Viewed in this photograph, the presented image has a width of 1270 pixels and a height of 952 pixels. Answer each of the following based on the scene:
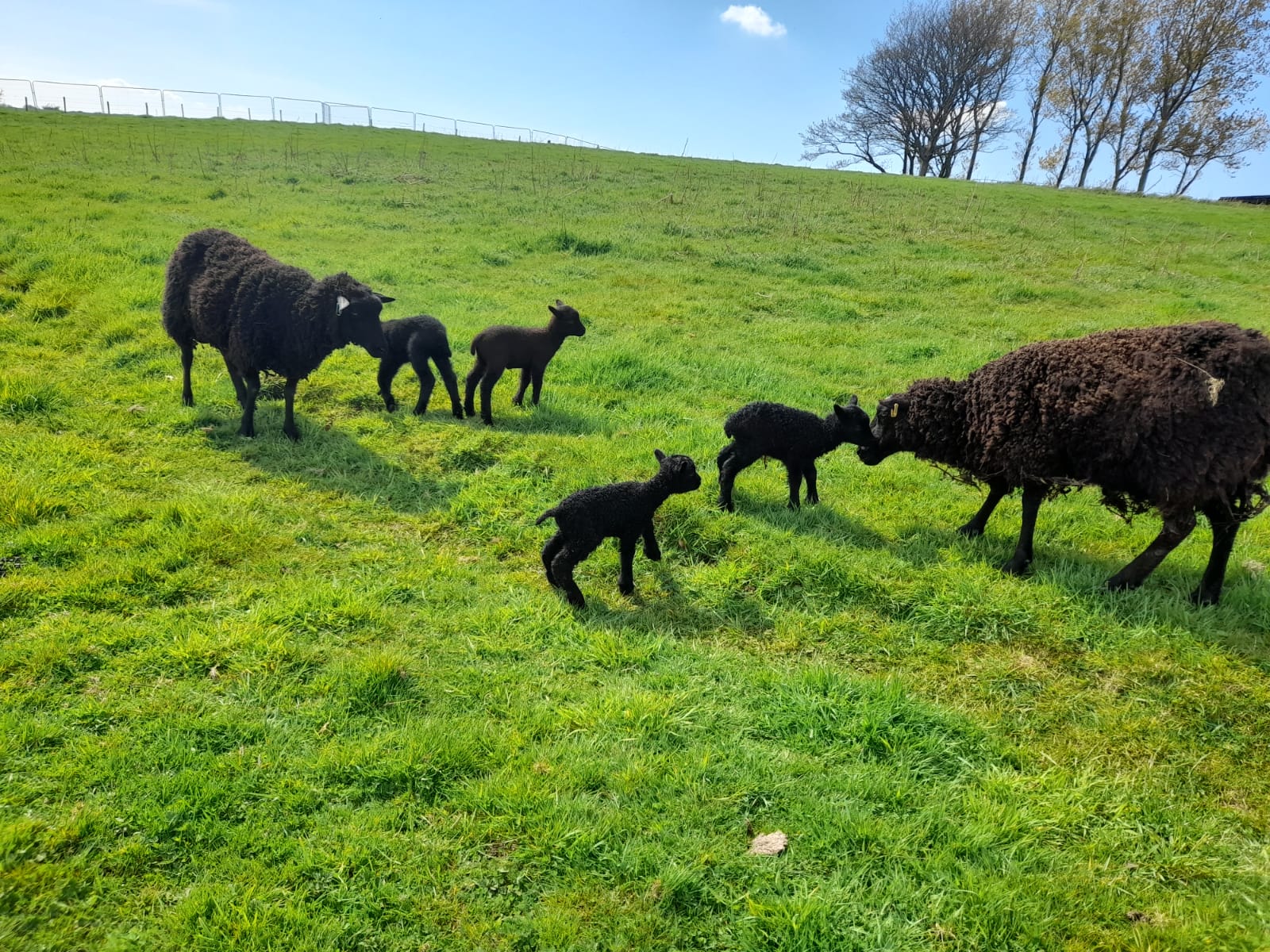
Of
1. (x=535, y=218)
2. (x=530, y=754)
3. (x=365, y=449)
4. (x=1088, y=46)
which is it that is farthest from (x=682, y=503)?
(x=1088, y=46)

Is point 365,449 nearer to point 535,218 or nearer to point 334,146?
point 535,218

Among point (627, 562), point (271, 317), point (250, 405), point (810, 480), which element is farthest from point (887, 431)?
point (250, 405)

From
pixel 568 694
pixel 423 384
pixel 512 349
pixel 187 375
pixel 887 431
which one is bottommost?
pixel 568 694

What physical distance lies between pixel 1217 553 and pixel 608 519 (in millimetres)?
4758

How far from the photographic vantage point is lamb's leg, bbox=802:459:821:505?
704 centimetres

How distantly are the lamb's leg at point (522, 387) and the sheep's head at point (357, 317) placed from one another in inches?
74.0

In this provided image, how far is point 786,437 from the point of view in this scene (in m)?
6.85

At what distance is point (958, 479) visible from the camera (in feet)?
22.9

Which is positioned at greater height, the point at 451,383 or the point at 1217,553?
the point at 451,383

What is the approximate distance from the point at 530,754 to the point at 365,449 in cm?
543

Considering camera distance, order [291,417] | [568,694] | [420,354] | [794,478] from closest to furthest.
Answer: [568,694]
[794,478]
[291,417]
[420,354]

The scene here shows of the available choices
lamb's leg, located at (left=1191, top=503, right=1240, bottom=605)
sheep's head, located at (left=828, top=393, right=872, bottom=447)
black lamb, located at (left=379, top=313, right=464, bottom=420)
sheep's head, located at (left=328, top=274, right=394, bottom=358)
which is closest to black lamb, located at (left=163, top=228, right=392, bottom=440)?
sheep's head, located at (left=328, top=274, right=394, bottom=358)

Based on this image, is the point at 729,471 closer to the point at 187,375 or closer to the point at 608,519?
the point at 608,519

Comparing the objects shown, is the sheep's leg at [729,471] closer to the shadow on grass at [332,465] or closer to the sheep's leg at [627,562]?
the sheep's leg at [627,562]
